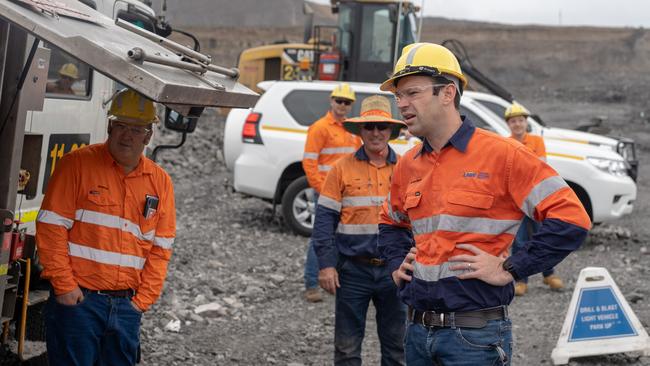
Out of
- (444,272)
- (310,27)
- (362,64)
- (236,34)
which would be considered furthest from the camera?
(236,34)

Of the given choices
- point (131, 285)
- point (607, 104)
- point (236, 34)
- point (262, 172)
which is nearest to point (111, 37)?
point (131, 285)

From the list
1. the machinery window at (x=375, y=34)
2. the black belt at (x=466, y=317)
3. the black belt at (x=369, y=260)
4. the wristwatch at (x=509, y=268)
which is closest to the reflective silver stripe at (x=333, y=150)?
the black belt at (x=369, y=260)

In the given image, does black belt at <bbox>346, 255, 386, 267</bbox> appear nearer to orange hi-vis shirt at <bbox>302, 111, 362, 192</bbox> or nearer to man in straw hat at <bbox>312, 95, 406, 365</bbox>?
man in straw hat at <bbox>312, 95, 406, 365</bbox>

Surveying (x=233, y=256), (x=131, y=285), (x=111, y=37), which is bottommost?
(x=233, y=256)

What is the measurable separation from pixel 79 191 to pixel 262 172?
801 cm

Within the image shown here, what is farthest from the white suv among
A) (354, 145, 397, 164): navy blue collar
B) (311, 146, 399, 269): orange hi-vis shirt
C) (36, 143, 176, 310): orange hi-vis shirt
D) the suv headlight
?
(36, 143, 176, 310): orange hi-vis shirt

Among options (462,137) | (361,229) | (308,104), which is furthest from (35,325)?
(308,104)

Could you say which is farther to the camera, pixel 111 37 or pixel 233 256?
pixel 233 256

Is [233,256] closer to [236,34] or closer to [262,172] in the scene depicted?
[262,172]

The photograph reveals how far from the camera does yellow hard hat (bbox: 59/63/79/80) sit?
20.3ft

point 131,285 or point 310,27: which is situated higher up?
point 310,27

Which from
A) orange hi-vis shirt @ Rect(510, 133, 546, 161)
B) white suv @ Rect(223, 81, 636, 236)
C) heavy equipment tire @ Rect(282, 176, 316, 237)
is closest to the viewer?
orange hi-vis shirt @ Rect(510, 133, 546, 161)

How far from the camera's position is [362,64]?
699 inches

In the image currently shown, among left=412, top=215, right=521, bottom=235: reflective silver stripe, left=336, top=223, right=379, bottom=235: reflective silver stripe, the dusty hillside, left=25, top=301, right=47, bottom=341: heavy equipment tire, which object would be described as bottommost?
left=25, top=301, right=47, bottom=341: heavy equipment tire
